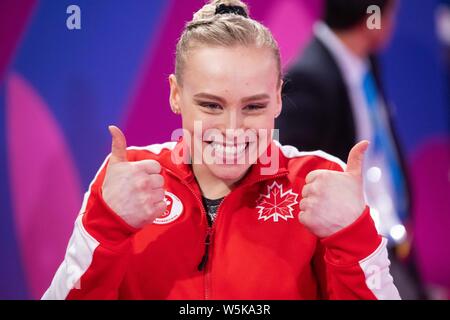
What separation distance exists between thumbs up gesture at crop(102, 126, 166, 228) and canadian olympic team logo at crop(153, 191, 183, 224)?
0.31ft

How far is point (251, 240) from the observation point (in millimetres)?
1185

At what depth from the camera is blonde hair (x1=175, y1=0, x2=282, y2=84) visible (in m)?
1.17

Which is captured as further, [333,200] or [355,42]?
[355,42]

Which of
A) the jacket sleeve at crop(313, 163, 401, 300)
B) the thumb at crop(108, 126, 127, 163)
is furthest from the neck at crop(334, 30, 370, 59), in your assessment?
the thumb at crop(108, 126, 127, 163)

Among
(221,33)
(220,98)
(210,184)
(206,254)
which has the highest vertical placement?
(221,33)

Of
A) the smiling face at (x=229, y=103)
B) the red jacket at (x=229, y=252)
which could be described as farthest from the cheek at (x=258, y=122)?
the red jacket at (x=229, y=252)

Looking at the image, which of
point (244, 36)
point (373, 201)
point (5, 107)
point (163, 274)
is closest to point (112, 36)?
point (5, 107)

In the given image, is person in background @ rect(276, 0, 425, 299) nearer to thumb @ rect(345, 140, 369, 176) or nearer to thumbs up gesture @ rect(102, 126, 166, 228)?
thumb @ rect(345, 140, 369, 176)

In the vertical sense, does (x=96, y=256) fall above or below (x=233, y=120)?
below

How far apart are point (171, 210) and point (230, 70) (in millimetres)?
325

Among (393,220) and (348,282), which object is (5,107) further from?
(393,220)

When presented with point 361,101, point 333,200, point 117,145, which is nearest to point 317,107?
point 361,101

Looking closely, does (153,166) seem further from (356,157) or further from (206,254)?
(356,157)

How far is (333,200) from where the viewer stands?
108 cm
